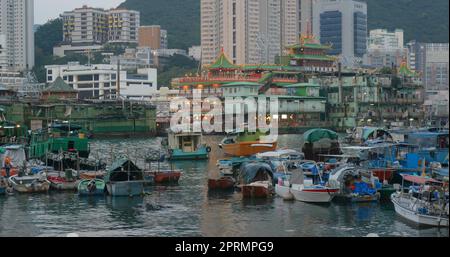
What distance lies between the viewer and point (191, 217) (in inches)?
1382

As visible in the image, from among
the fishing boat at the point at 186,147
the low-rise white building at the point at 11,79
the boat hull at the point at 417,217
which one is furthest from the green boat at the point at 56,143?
the low-rise white building at the point at 11,79

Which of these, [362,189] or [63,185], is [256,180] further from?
[63,185]

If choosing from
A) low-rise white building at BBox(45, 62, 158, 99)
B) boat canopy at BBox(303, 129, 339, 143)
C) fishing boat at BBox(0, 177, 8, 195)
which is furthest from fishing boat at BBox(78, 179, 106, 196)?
low-rise white building at BBox(45, 62, 158, 99)

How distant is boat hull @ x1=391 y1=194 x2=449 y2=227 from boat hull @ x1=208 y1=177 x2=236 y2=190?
1234 centimetres

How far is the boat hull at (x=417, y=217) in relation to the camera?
95.8 ft

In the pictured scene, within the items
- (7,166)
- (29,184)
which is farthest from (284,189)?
(7,166)

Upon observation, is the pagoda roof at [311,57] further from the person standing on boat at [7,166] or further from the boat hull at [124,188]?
the boat hull at [124,188]

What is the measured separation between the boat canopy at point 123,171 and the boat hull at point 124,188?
510 mm

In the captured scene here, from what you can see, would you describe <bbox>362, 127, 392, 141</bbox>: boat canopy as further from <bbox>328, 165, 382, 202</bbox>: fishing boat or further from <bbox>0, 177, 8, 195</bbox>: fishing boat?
<bbox>0, 177, 8, 195</bbox>: fishing boat

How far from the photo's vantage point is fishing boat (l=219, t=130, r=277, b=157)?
64.6 m

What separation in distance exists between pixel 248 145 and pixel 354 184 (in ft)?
89.5
